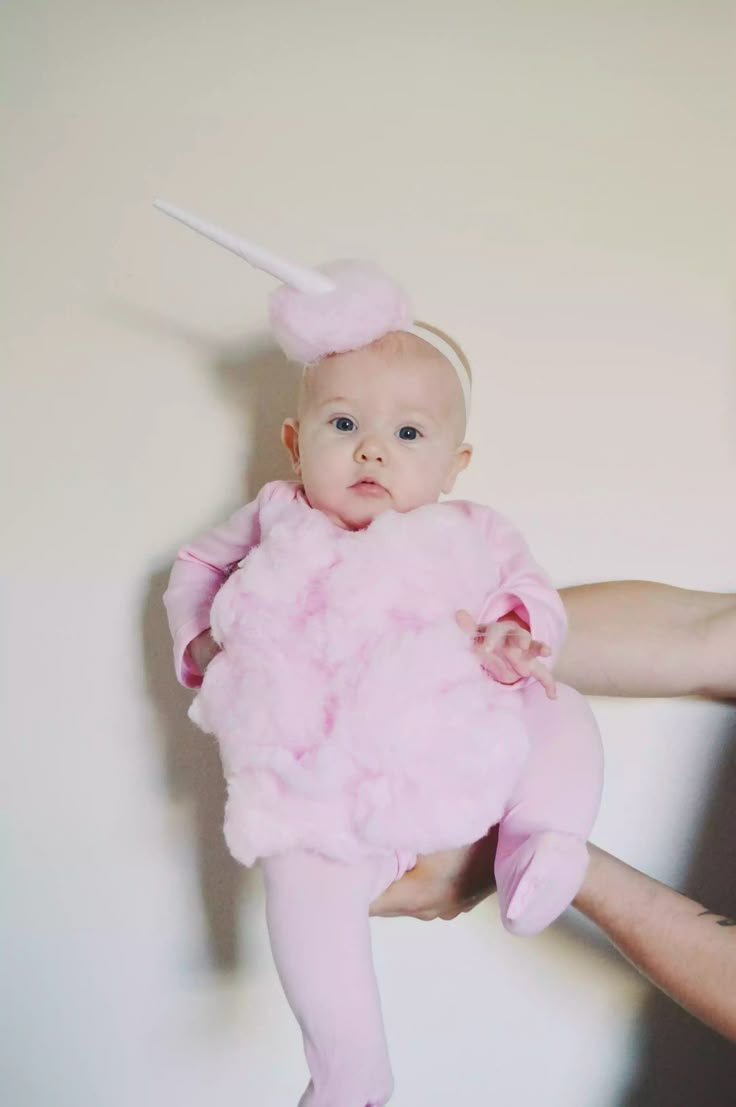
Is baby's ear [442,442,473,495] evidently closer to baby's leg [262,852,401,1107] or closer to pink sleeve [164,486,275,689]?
pink sleeve [164,486,275,689]

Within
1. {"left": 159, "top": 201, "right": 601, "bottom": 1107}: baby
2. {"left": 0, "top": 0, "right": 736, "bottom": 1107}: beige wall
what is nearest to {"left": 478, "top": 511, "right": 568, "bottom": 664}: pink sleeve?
{"left": 159, "top": 201, "right": 601, "bottom": 1107}: baby

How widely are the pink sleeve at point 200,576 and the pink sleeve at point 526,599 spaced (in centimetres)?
28

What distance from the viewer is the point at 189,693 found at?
1.35 m

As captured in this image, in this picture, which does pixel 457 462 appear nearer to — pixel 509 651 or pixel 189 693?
pixel 509 651

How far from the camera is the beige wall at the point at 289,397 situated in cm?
138

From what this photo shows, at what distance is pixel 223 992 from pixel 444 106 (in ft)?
4.20

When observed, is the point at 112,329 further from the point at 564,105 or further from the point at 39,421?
the point at 564,105

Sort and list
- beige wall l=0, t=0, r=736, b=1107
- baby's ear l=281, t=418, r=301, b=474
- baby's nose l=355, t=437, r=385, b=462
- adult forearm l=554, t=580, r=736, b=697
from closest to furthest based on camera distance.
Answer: baby's nose l=355, t=437, r=385, b=462
baby's ear l=281, t=418, r=301, b=474
adult forearm l=554, t=580, r=736, b=697
beige wall l=0, t=0, r=736, b=1107

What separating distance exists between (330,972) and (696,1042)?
763mm

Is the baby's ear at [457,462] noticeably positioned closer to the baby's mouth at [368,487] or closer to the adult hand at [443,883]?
the baby's mouth at [368,487]

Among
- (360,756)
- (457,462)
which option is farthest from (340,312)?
(360,756)

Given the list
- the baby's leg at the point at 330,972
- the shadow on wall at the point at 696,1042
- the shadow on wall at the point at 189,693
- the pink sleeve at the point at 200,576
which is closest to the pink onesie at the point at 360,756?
the baby's leg at the point at 330,972

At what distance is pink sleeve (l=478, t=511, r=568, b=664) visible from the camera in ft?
3.28

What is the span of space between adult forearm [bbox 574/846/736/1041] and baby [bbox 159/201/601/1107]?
0.59 feet
